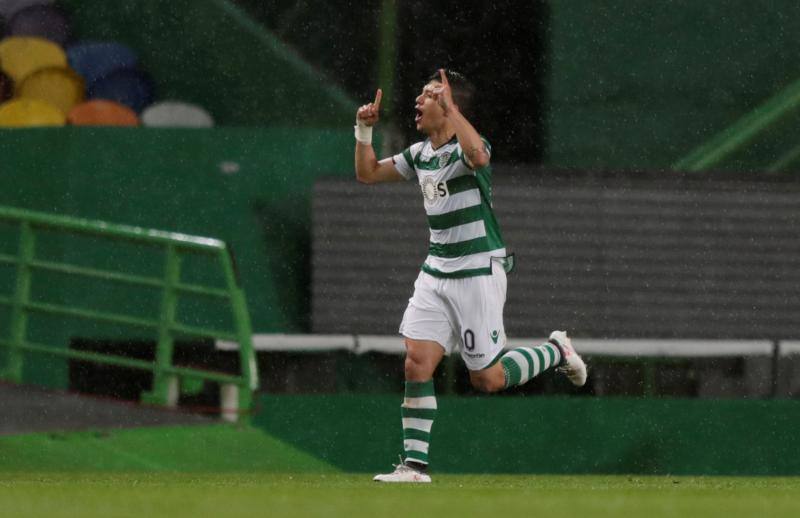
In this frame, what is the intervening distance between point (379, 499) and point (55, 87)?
6956 millimetres

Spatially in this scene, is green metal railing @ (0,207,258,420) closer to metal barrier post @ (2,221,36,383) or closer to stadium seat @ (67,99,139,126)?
metal barrier post @ (2,221,36,383)

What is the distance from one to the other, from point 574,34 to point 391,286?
1.92 metres

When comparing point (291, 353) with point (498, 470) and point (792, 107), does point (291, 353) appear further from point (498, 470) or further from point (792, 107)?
point (792, 107)

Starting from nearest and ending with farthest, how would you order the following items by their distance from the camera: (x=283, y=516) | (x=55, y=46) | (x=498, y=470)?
(x=283, y=516), (x=498, y=470), (x=55, y=46)

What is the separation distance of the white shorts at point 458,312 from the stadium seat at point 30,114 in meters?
4.72

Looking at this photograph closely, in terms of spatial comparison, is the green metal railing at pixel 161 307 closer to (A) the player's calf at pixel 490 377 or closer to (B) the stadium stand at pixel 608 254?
(B) the stadium stand at pixel 608 254

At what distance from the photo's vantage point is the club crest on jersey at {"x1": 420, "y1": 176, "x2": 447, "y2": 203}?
27.2ft

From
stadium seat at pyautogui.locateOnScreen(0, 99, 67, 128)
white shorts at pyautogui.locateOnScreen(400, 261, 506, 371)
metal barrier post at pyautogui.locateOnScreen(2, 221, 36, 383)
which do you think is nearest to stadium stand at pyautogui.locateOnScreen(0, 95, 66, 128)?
stadium seat at pyautogui.locateOnScreen(0, 99, 67, 128)

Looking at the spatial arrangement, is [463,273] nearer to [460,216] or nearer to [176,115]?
[460,216]

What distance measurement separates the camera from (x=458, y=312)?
838cm

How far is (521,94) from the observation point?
1206 cm

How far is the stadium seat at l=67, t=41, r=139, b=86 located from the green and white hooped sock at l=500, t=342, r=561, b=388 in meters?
4.77

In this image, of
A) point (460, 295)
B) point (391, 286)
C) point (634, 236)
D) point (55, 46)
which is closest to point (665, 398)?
point (634, 236)

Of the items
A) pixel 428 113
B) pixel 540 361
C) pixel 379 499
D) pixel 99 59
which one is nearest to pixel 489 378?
pixel 540 361
